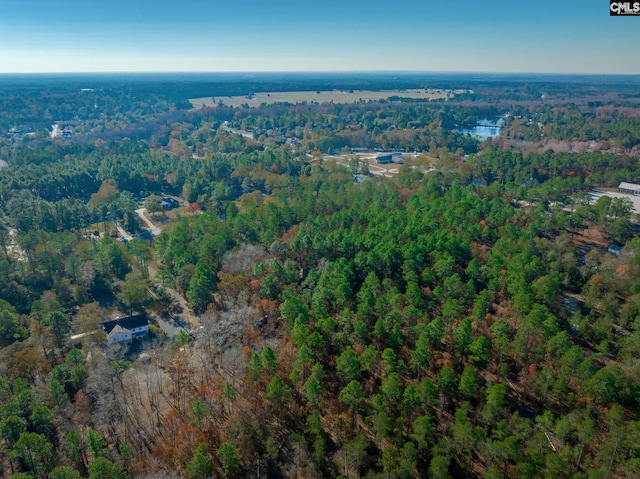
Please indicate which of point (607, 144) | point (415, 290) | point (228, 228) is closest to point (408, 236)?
point (415, 290)

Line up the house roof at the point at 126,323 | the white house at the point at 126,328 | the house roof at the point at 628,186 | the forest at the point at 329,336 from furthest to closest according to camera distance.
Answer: the house roof at the point at 628,186 < the house roof at the point at 126,323 < the white house at the point at 126,328 < the forest at the point at 329,336

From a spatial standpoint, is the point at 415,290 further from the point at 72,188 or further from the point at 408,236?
the point at 72,188

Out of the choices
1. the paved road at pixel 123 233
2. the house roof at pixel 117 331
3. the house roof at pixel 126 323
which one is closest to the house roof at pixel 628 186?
the house roof at pixel 126 323

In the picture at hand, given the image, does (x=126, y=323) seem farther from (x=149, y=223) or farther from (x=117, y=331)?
(x=149, y=223)

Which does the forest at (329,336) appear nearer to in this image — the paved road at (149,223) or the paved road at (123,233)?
the paved road at (123,233)

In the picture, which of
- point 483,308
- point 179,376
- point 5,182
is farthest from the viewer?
point 5,182

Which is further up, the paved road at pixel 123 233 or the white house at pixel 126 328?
the paved road at pixel 123 233

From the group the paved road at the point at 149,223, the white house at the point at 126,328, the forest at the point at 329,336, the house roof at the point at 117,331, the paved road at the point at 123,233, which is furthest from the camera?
the paved road at the point at 149,223
